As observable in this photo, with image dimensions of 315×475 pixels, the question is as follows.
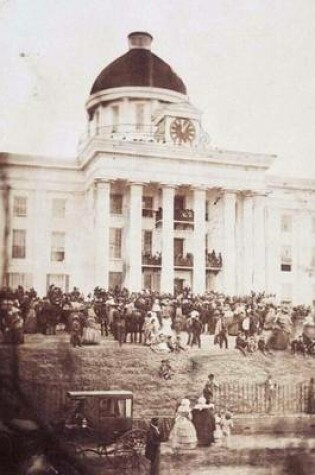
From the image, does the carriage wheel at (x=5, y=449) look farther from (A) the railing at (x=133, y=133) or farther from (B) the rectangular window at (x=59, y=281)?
(A) the railing at (x=133, y=133)

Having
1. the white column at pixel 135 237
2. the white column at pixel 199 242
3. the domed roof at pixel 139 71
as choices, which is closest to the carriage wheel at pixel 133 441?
the white column at pixel 135 237

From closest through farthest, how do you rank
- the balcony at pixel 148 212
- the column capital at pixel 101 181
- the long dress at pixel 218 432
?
the long dress at pixel 218 432, the column capital at pixel 101 181, the balcony at pixel 148 212

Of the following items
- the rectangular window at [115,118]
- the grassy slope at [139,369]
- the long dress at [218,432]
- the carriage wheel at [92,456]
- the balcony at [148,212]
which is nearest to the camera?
the carriage wheel at [92,456]

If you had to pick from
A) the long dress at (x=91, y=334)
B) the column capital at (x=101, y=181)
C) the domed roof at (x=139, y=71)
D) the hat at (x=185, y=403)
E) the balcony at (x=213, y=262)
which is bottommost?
the hat at (x=185, y=403)

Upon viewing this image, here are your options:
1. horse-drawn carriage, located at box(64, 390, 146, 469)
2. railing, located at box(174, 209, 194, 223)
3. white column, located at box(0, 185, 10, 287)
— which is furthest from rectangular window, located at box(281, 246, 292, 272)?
white column, located at box(0, 185, 10, 287)

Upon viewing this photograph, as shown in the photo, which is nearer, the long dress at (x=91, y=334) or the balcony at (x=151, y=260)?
the long dress at (x=91, y=334)
